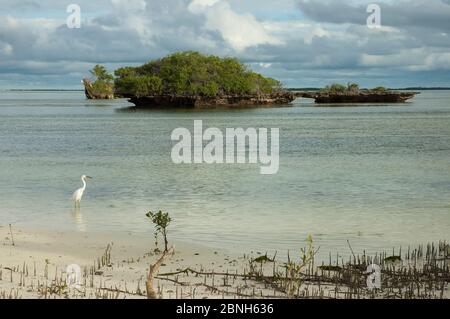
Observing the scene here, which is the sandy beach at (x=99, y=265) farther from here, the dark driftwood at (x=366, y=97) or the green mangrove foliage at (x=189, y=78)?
the dark driftwood at (x=366, y=97)

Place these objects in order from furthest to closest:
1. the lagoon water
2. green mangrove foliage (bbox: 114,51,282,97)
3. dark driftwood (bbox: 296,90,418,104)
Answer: dark driftwood (bbox: 296,90,418,104), green mangrove foliage (bbox: 114,51,282,97), the lagoon water

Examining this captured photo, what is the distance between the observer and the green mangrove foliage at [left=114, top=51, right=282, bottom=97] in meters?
109

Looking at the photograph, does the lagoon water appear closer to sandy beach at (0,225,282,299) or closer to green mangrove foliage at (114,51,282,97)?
sandy beach at (0,225,282,299)

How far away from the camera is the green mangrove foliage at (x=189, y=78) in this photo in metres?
109

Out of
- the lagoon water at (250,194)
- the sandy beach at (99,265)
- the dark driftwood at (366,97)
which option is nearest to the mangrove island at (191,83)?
the dark driftwood at (366,97)

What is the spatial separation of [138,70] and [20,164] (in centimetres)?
8801

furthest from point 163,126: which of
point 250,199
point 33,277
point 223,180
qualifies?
point 33,277

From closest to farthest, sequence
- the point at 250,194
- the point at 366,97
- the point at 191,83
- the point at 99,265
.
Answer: the point at 99,265 → the point at 250,194 → the point at 191,83 → the point at 366,97

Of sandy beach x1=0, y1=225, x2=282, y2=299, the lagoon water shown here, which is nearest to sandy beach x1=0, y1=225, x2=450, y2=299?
sandy beach x1=0, y1=225, x2=282, y2=299

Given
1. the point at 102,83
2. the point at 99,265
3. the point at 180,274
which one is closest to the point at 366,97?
the point at 102,83

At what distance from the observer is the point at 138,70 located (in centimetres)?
11650

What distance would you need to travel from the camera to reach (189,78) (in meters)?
110

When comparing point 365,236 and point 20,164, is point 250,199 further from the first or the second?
point 20,164

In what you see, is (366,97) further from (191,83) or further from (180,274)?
(180,274)
